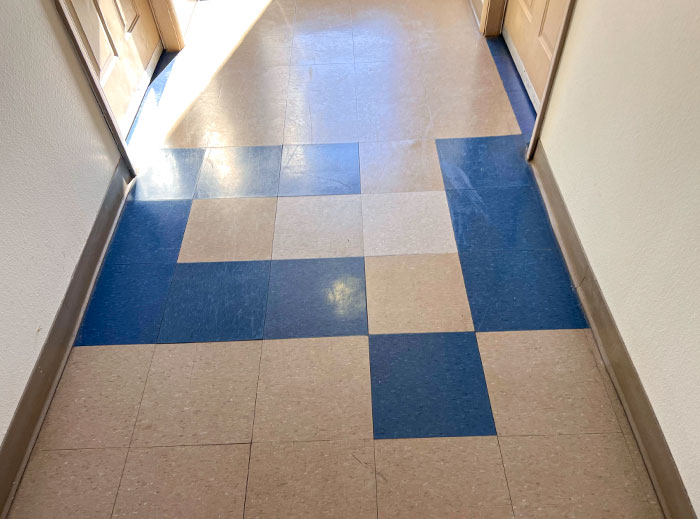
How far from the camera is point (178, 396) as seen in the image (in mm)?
1746

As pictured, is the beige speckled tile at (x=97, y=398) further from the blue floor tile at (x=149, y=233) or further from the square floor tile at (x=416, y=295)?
the square floor tile at (x=416, y=295)

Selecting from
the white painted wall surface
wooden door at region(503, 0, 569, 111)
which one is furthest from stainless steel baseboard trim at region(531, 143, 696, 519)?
wooden door at region(503, 0, 569, 111)

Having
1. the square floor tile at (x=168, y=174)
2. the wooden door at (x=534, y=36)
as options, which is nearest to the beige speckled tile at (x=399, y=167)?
the wooden door at (x=534, y=36)

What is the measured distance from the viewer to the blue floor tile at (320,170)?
2.46 metres

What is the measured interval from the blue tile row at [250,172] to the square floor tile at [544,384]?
1033mm

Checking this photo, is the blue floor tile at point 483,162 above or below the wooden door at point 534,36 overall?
below

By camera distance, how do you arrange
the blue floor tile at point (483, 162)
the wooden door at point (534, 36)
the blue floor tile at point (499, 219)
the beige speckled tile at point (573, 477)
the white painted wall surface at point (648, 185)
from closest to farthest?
the white painted wall surface at point (648, 185) → the beige speckled tile at point (573, 477) → the blue floor tile at point (499, 219) → the blue floor tile at point (483, 162) → the wooden door at point (534, 36)

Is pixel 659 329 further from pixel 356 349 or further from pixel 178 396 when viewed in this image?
pixel 178 396

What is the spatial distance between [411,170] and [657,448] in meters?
1.53

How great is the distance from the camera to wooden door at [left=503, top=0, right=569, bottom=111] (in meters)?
2.62

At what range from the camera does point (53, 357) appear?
1.79 meters

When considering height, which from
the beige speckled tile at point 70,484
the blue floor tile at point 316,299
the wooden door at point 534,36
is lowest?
the beige speckled tile at point 70,484

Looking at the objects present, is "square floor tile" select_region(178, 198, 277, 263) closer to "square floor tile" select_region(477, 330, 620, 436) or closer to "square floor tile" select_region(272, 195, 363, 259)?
"square floor tile" select_region(272, 195, 363, 259)

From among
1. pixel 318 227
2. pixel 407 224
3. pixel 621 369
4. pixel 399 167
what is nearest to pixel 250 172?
pixel 318 227
